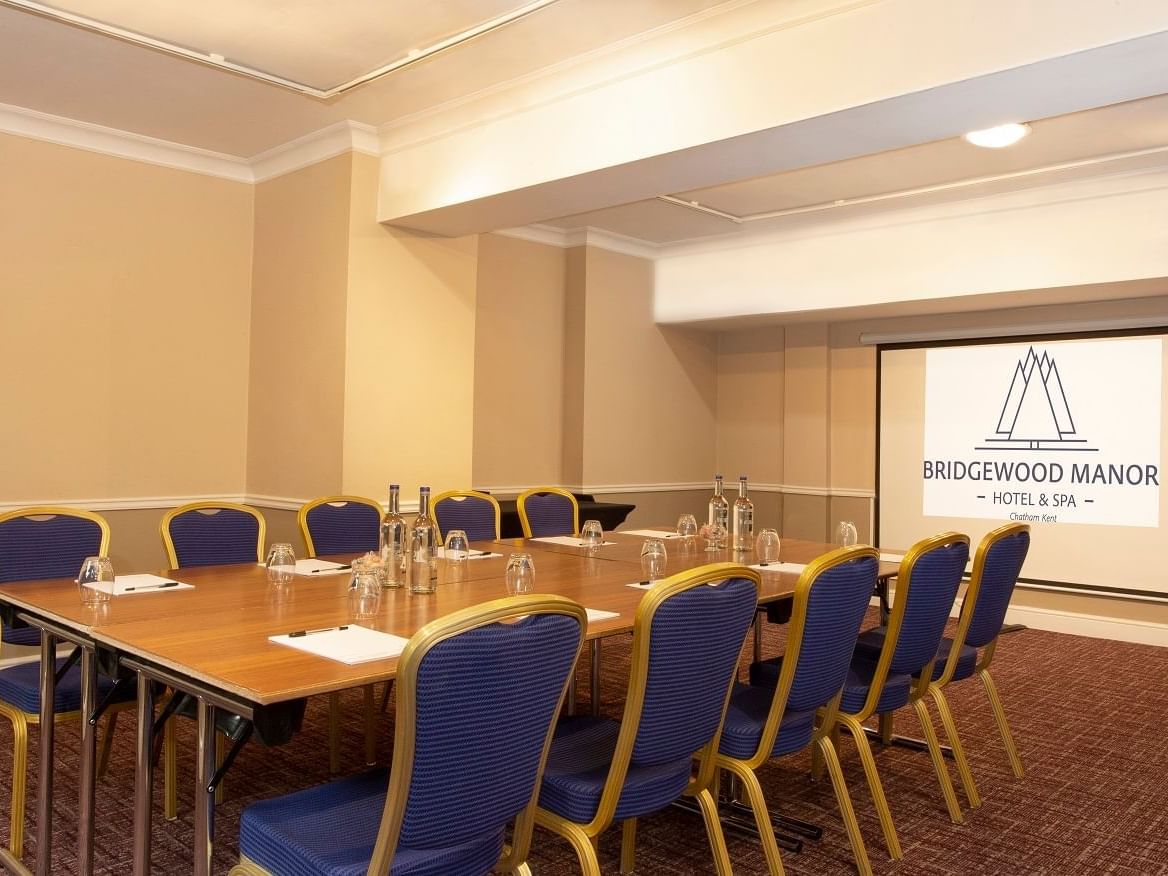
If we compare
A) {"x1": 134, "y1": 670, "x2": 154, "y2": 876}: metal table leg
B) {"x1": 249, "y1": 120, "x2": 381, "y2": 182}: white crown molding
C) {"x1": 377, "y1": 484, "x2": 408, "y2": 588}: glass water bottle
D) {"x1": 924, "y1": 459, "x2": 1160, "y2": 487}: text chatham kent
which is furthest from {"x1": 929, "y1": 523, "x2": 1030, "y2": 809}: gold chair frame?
{"x1": 249, "y1": 120, "x2": 381, "y2": 182}: white crown molding

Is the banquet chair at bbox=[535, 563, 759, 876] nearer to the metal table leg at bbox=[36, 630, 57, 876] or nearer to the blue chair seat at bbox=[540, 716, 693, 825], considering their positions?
the blue chair seat at bbox=[540, 716, 693, 825]

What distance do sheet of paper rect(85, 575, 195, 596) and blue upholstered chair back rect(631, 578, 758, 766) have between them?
5.25ft

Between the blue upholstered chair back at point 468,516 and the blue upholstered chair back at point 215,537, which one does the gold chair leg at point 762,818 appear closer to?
the blue upholstered chair back at point 215,537

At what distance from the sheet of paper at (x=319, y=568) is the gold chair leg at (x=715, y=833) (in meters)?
1.58

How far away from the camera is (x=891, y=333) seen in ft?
25.2

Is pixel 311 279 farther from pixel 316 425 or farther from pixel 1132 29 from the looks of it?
pixel 1132 29

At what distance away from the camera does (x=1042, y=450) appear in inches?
277

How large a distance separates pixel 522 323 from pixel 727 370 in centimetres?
229

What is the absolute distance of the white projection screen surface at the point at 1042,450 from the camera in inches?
260

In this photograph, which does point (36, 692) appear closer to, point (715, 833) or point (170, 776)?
point (170, 776)

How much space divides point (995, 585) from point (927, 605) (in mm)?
509

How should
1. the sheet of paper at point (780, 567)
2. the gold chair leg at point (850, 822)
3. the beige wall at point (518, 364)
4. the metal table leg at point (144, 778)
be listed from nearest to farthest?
the metal table leg at point (144, 778) → the gold chair leg at point (850, 822) → the sheet of paper at point (780, 567) → the beige wall at point (518, 364)

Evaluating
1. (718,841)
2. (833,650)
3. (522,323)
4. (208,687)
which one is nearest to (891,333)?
(522,323)

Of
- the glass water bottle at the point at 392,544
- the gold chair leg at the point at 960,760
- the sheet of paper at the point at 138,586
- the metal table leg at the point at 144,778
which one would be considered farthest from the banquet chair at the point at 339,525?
the gold chair leg at the point at 960,760
